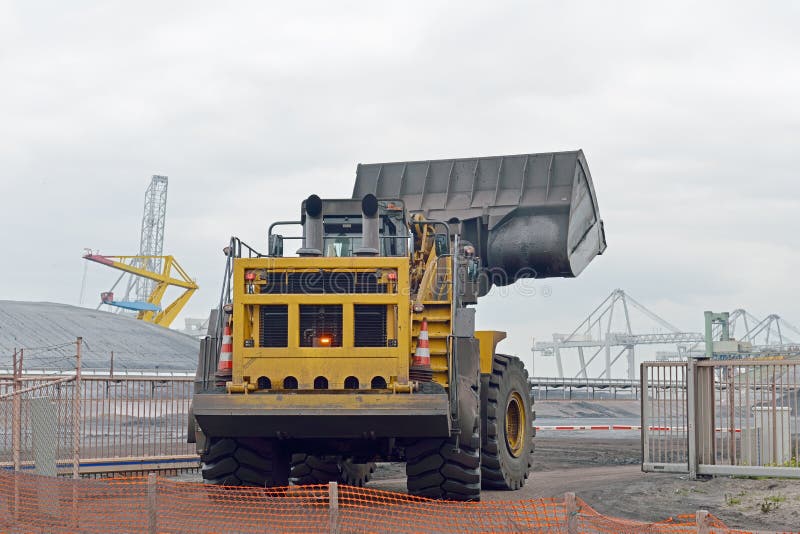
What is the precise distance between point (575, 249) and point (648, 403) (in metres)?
3.98

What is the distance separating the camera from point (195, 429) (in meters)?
13.6

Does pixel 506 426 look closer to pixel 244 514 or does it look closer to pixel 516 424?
pixel 516 424

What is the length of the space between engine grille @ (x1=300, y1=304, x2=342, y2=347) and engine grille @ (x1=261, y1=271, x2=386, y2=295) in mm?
270

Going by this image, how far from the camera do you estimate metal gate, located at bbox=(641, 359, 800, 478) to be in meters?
15.7

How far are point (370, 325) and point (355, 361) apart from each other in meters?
0.45

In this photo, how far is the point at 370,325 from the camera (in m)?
12.2

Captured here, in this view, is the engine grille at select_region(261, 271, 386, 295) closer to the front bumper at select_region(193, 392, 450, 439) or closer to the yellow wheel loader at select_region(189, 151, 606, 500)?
the yellow wheel loader at select_region(189, 151, 606, 500)

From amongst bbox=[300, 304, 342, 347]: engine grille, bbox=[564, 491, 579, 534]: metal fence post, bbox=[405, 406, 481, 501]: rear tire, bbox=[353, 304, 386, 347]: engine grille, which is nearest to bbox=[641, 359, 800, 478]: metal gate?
bbox=[405, 406, 481, 501]: rear tire

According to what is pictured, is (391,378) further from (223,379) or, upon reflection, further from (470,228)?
(470,228)

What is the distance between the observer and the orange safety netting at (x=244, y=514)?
1078cm

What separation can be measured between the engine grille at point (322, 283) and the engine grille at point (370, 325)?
342mm

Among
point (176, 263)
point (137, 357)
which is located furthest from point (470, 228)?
point (176, 263)

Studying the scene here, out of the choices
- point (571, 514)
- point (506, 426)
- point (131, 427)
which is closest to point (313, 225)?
point (506, 426)

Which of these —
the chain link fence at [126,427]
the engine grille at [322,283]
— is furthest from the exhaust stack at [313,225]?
the chain link fence at [126,427]
